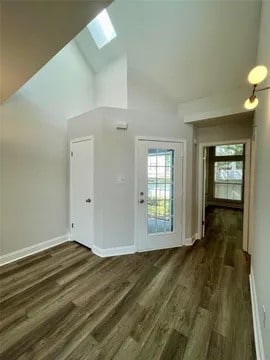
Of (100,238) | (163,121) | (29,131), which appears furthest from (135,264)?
(29,131)

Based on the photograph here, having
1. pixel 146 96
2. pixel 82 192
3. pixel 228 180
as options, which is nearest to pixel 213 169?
pixel 228 180

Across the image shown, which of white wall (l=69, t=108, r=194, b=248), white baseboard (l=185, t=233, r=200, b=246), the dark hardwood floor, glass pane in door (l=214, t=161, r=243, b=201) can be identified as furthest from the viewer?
glass pane in door (l=214, t=161, r=243, b=201)

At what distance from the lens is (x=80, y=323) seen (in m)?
2.02

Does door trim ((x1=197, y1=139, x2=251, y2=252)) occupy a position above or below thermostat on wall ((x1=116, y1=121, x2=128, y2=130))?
below

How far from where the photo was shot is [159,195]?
12.8 ft

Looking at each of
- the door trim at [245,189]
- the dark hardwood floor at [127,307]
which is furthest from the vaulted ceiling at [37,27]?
the door trim at [245,189]

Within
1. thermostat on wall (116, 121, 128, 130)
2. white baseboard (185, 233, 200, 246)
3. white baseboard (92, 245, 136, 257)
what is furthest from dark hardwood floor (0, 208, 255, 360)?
thermostat on wall (116, 121, 128, 130)

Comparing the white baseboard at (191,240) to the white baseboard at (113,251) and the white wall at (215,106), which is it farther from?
the white wall at (215,106)

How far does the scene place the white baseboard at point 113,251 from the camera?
11.6ft

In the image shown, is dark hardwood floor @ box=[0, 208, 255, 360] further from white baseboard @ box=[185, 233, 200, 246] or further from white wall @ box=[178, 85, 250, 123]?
white wall @ box=[178, 85, 250, 123]

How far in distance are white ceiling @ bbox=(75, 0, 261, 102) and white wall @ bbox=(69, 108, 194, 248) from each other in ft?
2.53

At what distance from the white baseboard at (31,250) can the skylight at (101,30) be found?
364 cm

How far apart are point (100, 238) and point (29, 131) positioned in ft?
6.94

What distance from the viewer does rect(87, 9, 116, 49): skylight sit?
348 centimetres
